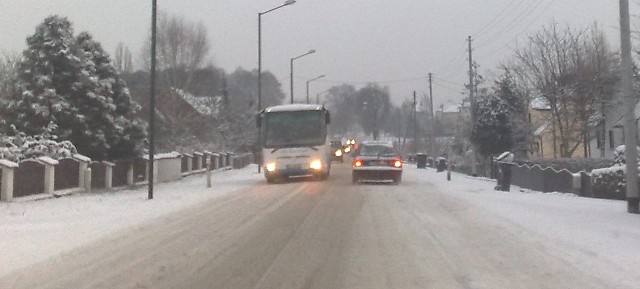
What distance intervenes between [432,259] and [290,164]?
1753cm

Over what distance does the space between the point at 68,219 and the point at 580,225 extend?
10.0 meters

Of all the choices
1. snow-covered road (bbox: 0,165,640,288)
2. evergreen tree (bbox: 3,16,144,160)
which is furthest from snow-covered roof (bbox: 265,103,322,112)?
snow-covered road (bbox: 0,165,640,288)

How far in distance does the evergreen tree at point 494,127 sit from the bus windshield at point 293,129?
67.6 ft

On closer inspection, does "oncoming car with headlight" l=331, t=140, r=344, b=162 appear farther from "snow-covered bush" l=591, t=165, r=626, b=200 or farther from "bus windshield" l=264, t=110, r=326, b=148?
"snow-covered bush" l=591, t=165, r=626, b=200

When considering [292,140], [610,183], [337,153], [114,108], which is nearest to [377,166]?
[292,140]

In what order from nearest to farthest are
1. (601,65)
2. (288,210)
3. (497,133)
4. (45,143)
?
(288,210), (45,143), (601,65), (497,133)

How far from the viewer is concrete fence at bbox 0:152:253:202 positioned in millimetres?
17422

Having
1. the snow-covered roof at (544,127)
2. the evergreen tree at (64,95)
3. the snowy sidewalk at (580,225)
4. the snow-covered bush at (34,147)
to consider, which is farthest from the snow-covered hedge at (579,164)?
the snow-covered bush at (34,147)

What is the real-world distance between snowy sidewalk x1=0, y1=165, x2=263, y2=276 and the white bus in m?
4.76

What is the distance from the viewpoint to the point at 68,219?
Result: 14023 millimetres

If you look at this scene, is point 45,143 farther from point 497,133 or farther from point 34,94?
point 497,133

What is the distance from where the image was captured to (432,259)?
874 cm

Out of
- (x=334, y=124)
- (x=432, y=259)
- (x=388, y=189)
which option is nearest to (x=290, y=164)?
(x=388, y=189)

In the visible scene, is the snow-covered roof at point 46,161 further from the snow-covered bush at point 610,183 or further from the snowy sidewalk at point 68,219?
the snow-covered bush at point 610,183
